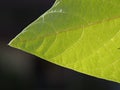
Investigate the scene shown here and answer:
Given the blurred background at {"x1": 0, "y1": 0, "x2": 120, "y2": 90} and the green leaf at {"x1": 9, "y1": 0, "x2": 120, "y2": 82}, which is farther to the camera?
the blurred background at {"x1": 0, "y1": 0, "x2": 120, "y2": 90}

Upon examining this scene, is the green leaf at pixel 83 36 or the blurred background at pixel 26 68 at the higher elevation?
the green leaf at pixel 83 36

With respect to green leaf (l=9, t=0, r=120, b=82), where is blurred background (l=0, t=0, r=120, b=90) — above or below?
below

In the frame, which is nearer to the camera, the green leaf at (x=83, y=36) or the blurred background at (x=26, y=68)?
the green leaf at (x=83, y=36)

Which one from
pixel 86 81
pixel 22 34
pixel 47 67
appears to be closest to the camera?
pixel 22 34

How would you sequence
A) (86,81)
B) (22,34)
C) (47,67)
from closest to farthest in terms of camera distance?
(22,34)
(86,81)
(47,67)

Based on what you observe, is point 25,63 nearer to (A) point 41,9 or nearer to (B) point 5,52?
(B) point 5,52

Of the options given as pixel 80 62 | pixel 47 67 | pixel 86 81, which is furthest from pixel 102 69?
pixel 47 67
